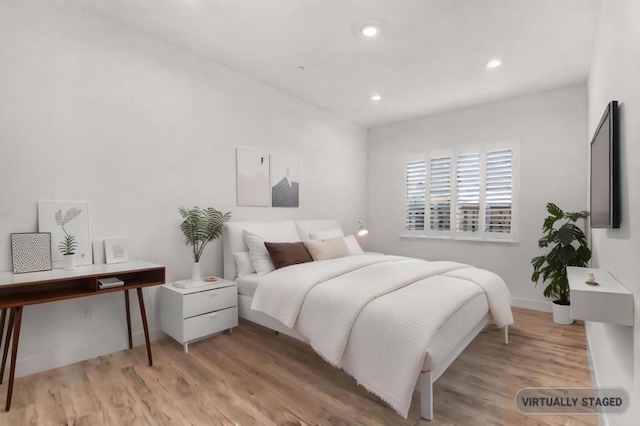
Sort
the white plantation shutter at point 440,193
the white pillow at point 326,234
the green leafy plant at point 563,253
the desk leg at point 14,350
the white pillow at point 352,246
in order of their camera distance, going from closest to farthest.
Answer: the desk leg at point 14,350 < the green leafy plant at point 563,253 < the white pillow at point 326,234 < the white pillow at point 352,246 < the white plantation shutter at point 440,193

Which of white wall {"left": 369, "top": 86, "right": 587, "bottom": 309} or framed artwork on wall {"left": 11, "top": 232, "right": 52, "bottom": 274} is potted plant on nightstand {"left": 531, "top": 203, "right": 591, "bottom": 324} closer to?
white wall {"left": 369, "top": 86, "right": 587, "bottom": 309}

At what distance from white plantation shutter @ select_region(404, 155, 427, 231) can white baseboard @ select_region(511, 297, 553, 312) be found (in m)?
1.62

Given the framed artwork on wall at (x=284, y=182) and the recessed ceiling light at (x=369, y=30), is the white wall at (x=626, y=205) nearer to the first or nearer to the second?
the recessed ceiling light at (x=369, y=30)

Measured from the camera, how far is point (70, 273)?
2.19 m

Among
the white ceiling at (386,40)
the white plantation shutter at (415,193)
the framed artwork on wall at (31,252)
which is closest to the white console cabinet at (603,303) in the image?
the white ceiling at (386,40)

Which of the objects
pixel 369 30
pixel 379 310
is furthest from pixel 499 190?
pixel 379 310

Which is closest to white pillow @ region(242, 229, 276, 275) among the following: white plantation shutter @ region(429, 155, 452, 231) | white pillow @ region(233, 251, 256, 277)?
white pillow @ region(233, 251, 256, 277)

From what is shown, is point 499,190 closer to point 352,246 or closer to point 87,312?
point 352,246

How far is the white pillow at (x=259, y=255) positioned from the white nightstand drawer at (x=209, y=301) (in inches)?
12.9

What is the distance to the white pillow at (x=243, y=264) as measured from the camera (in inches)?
128

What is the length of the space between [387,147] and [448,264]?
9.37ft

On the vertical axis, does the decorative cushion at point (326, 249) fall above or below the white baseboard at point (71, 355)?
above

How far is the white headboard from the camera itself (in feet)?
11.0

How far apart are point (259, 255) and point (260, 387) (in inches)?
53.9
